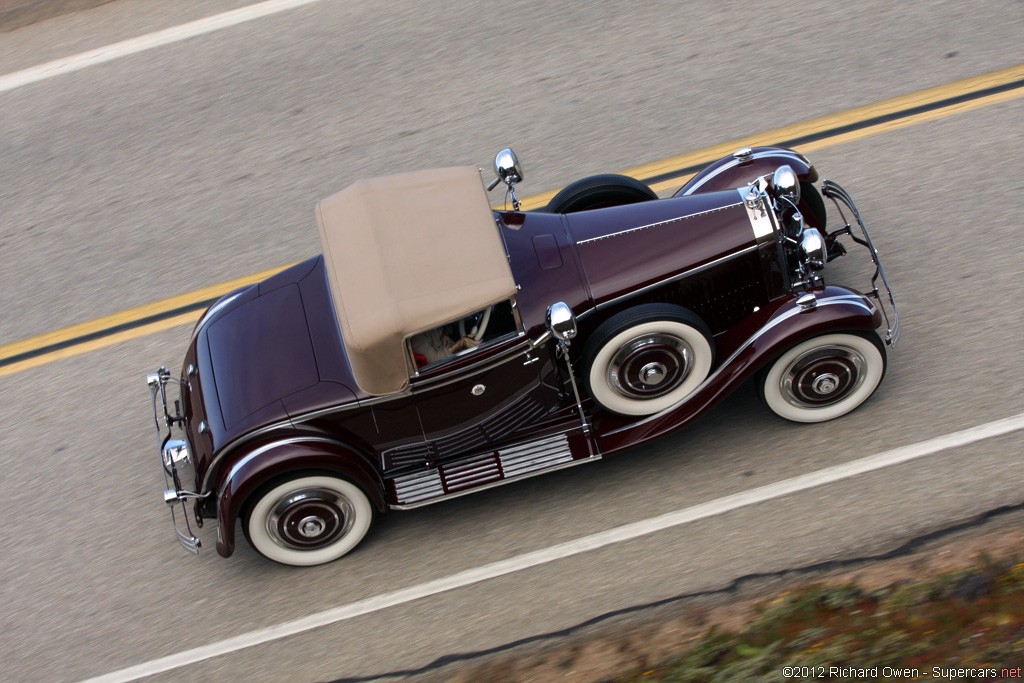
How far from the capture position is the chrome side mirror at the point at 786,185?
562cm

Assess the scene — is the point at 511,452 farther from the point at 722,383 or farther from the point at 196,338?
the point at 196,338

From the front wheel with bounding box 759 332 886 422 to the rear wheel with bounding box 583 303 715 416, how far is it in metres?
0.46

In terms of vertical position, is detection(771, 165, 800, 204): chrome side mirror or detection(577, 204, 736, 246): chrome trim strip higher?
detection(771, 165, 800, 204): chrome side mirror

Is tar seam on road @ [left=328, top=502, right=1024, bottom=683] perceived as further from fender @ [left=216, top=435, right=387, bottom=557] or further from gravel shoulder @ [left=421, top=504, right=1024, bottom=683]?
fender @ [left=216, top=435, right=387, bottom=557]

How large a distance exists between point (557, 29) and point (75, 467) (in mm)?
5842

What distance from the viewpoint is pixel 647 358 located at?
5.11 m

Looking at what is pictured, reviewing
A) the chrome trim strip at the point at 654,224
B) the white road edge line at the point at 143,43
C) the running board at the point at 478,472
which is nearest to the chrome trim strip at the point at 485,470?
the running board at the point at 478,472

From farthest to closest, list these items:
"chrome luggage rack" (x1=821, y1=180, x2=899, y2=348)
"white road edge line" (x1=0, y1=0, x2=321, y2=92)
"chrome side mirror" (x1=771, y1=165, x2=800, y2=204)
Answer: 1. "white road edge line" (x1=0, y1=0, x2=321, y2=92)
2. "chrome side mirror" (x1=771, y1=165, x2=800, y2=204)
3. "chrome luggage rack" (x1=821, y1=180, x2=899, y2=348)

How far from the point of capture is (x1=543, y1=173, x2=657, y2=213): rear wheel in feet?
20.2

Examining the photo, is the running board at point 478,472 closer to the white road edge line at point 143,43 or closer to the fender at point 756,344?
the fender at point 756,344

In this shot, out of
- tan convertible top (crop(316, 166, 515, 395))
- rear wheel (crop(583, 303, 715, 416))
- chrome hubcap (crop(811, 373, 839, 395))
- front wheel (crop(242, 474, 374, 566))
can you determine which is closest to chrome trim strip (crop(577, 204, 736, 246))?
rear wheel (crop(583, 303, 715, 416))

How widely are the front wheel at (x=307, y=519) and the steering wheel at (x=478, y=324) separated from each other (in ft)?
3.83

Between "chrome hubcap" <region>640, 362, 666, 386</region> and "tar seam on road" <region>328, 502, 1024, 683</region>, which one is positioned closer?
"tar seam on road" <region>328, 502, 1024, 683</region>

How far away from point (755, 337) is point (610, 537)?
1.47 meters
